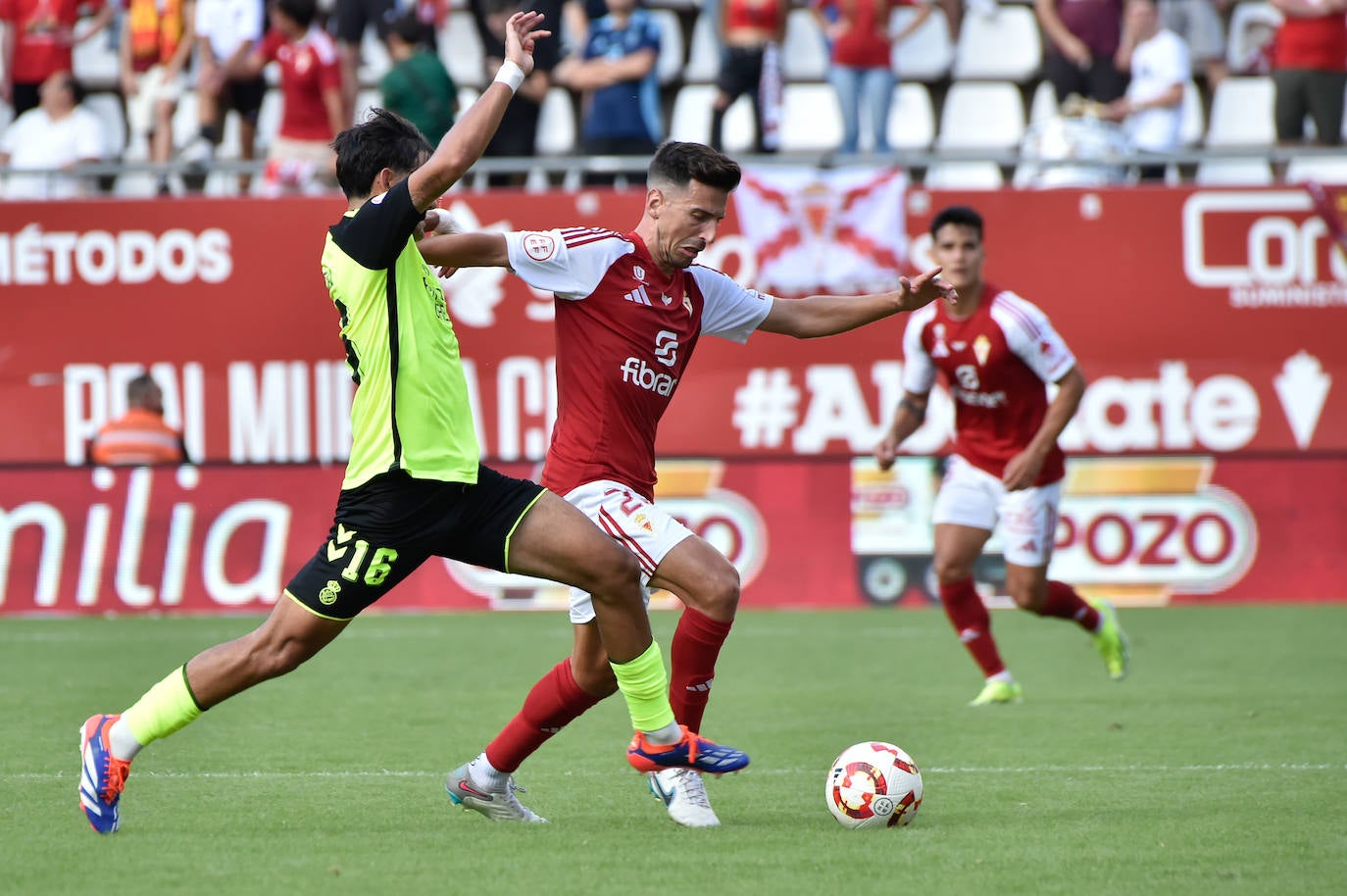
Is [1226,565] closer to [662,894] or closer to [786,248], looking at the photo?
[786,248]

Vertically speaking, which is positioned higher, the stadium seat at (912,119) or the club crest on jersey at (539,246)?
the stadium seat at (912,119)

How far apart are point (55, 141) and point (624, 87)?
5080 mm

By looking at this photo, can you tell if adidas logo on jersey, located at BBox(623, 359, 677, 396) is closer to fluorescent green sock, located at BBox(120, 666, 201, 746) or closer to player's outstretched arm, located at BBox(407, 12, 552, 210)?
player's outstretched arm, located at BBox(407, 12, 552, 210)

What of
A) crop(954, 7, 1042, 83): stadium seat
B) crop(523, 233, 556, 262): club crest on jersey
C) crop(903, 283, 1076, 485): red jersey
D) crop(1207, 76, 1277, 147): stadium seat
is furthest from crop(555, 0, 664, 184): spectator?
crop(523, 233, 556, 262): club crest on jersey

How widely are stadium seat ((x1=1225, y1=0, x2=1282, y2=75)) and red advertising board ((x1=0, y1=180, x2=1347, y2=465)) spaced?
373cm

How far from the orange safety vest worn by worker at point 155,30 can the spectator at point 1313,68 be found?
9911 mm

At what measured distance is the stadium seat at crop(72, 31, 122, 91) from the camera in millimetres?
18562

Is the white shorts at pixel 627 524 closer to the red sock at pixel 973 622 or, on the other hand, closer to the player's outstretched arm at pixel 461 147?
the player's outstretched arm at pixel 461 147

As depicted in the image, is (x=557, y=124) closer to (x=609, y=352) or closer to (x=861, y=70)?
(x=861, y=70)

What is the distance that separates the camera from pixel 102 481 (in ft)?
47.2

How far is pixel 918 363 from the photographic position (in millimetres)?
10047

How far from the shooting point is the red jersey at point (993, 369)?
31.7 feet

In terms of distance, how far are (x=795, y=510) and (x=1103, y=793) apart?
803 cm

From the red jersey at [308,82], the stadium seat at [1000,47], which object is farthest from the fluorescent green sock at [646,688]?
the stadium seat at [1000,47]
